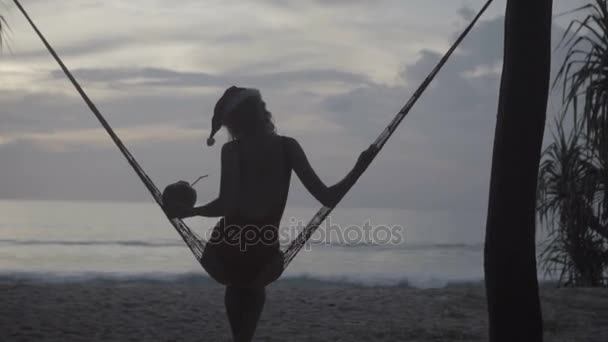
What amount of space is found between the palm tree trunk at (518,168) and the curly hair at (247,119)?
3.06 ft

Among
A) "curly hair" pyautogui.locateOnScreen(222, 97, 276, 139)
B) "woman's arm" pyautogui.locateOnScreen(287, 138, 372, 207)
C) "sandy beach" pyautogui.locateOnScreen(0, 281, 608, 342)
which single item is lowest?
"sandy beach" pyautogui.locateOnScreen(0, 281, 608, 342)

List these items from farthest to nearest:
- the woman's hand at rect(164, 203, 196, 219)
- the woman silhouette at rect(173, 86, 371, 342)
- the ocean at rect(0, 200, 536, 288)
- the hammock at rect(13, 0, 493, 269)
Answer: the ocean at rect(0, 200, 536, 288) < the hammock at rect(13, 0, 493, 269) < the woman's hand at rect(164, 203, 196, 219) < the woman silhouette at rect(173, 86, 371, 342)

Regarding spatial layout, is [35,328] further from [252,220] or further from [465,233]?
[465,233]

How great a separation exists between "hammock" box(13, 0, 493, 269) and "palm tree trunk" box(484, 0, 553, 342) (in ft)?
1.33

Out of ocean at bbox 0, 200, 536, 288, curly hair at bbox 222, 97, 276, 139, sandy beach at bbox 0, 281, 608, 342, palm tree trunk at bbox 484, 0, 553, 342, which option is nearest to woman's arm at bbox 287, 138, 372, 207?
curly hair at bbox 222, 97, 276, 139

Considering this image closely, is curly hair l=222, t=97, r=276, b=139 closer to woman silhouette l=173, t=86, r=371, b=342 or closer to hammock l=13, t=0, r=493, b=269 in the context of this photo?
woman silhouette l=173, t=86, r=371, b=342

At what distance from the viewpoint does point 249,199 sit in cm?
272

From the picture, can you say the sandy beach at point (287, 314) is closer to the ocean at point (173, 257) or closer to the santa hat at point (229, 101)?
the santa hat at point (229, 101)

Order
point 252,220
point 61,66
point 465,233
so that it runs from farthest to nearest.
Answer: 1. point 465,233
2. point 61,66
3. point 252,220

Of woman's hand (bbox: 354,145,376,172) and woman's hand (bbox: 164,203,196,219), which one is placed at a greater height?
woman's hand (bbox: 354,145,376,172)

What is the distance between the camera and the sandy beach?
4785 mm

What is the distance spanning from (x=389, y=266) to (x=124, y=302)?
1212cm

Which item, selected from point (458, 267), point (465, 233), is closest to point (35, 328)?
point (458, 267)

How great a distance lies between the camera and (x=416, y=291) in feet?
23.3
